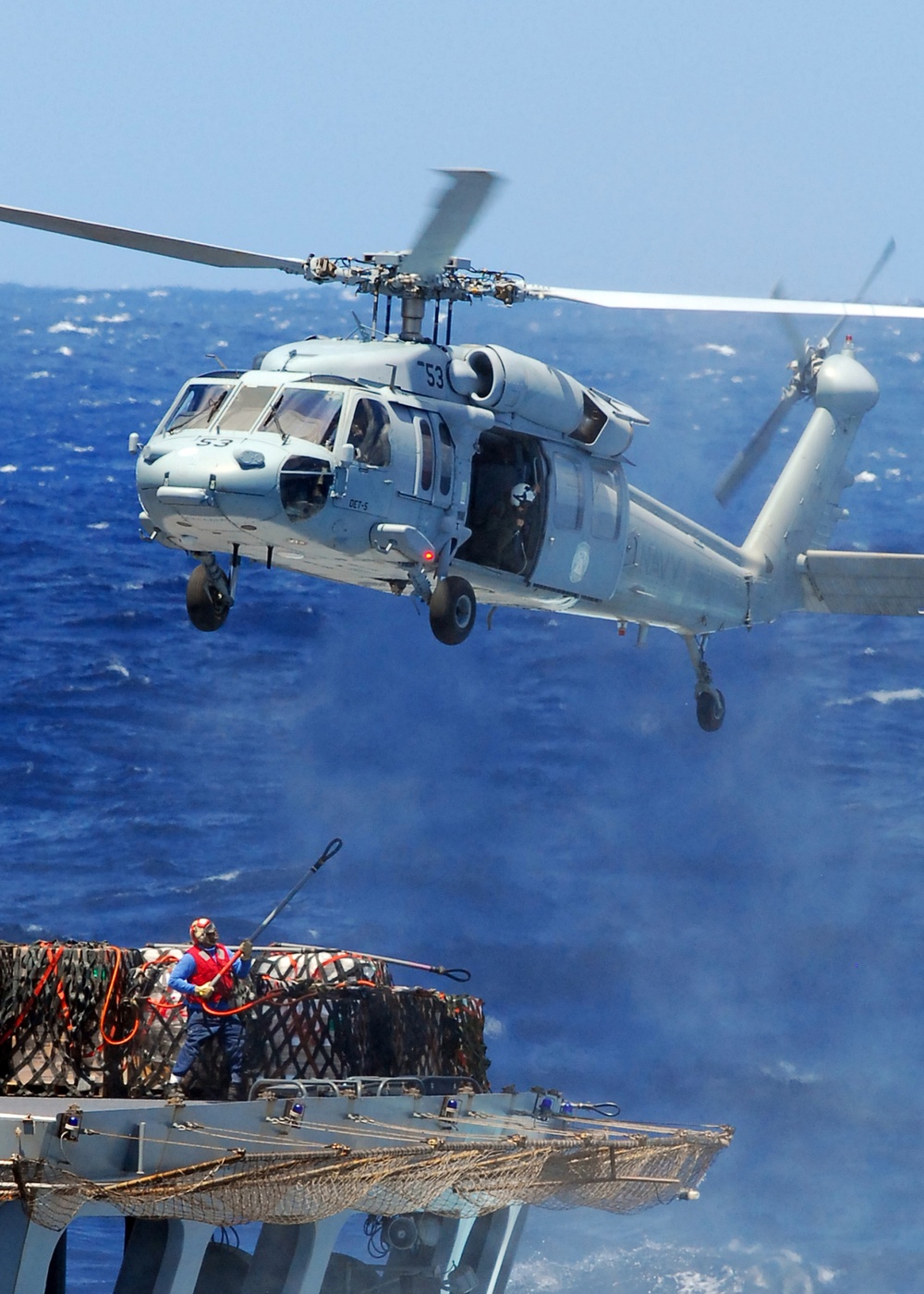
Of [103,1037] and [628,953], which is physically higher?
[103,1037]

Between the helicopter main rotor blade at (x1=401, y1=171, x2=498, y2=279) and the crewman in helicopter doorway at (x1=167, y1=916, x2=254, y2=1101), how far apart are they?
290 inches

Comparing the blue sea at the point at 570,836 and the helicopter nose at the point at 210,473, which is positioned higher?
the helicopter nose at the point at 210,473

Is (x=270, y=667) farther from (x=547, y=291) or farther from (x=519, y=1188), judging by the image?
(x=519, y=1188)

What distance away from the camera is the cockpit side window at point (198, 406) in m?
20.7

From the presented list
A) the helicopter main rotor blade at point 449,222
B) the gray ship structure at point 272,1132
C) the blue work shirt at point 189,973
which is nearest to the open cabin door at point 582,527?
the helicopter main rotor blade at point 449,222

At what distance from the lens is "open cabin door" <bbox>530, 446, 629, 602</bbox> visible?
910 inches

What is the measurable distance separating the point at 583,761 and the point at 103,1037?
28.1m

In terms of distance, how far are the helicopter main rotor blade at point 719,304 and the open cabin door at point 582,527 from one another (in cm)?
207

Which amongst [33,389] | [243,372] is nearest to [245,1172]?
[243,372]

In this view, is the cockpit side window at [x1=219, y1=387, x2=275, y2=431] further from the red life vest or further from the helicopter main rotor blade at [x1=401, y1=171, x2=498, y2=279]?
the red life vest

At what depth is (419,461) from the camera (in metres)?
21.3

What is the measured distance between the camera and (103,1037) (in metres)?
18.0

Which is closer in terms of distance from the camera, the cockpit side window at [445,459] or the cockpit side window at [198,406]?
the cockpit side window at [198,406]

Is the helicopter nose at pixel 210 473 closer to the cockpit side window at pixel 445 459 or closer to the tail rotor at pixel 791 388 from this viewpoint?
the cockpit side window at pixel 445 459
